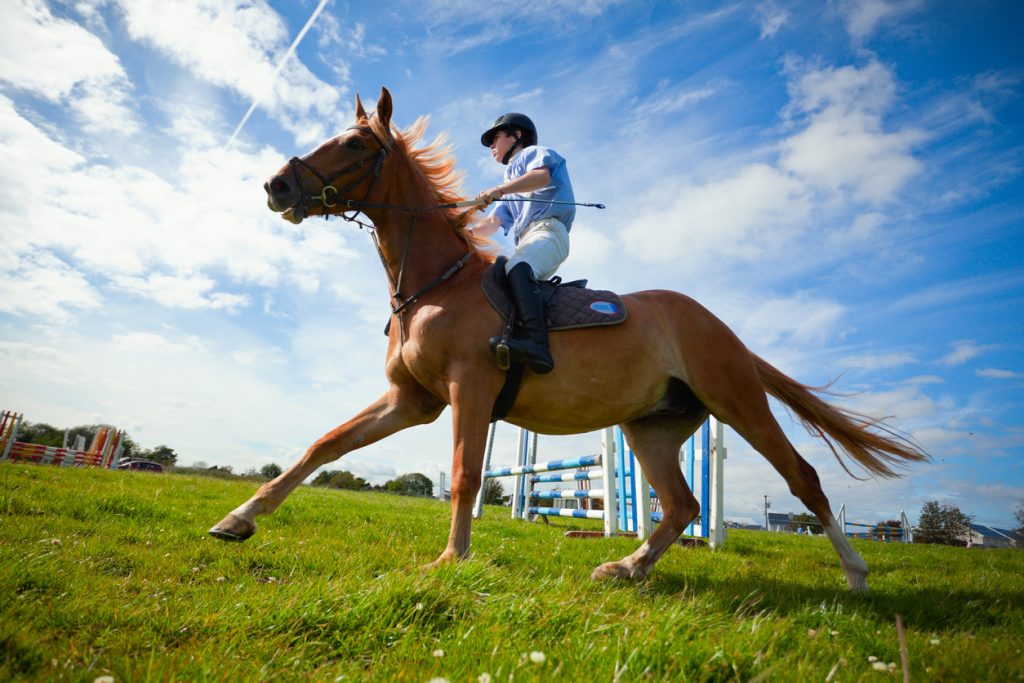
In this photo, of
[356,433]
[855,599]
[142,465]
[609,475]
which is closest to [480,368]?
[356,433]

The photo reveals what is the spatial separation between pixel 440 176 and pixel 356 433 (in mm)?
2194

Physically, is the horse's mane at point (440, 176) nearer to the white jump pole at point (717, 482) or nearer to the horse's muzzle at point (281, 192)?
the horse's muzzle at point (281, 192)

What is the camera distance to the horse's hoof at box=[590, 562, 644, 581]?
3.59m

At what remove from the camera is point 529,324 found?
3924 millimetres

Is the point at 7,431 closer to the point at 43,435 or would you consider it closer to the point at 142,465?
the point at 142,465

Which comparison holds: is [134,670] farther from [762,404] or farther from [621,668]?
[762,404]

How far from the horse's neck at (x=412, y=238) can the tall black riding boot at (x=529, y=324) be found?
23.0 inches

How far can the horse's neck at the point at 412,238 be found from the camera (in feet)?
13.9

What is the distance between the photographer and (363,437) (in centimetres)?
407

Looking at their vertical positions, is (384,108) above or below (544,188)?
above

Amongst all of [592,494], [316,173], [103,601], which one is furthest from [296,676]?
[592,494]

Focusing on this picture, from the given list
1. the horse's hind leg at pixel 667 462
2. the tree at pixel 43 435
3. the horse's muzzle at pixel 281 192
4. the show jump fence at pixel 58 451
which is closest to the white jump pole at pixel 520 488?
the horse's hind leg at pixel 667 462

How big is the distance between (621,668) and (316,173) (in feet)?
11.7

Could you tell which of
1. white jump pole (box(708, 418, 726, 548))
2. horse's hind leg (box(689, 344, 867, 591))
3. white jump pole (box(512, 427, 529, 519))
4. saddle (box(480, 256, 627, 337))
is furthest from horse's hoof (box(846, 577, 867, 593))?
white jump pole (box(512, 427, 529, 519))
